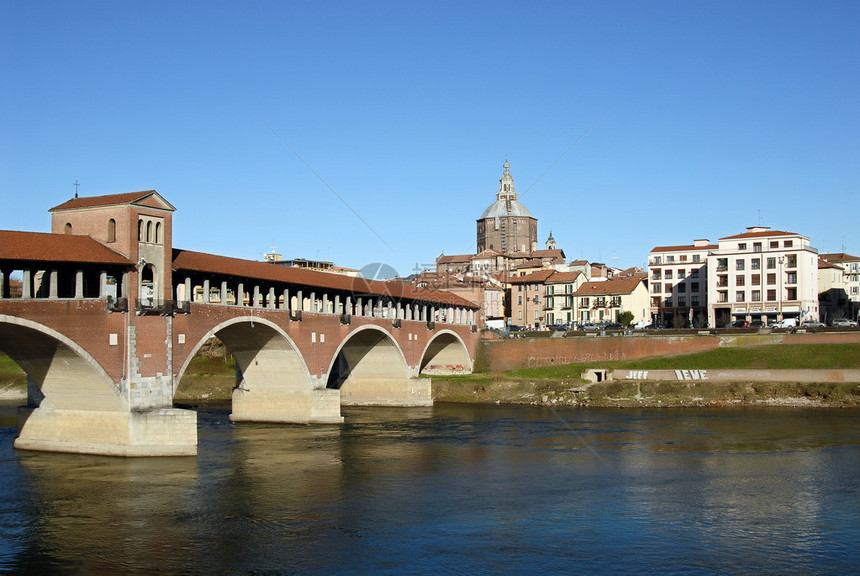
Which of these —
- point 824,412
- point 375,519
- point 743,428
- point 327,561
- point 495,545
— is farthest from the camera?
point 824,412

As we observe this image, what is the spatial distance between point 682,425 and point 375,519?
94.6ft

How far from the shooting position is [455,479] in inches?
1460

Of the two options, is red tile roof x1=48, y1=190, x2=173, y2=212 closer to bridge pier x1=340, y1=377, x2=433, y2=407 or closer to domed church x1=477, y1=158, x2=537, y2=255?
bridge pier x1=340, y1=377, x2=433, y2=407

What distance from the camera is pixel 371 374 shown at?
7000 centimetres

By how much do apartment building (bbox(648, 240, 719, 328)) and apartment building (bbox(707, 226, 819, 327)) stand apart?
7307 mm

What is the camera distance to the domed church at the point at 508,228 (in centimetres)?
15288

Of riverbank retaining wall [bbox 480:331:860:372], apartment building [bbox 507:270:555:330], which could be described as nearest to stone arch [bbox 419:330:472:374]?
riverbank retaining wall [bbox 480:331:860:372]

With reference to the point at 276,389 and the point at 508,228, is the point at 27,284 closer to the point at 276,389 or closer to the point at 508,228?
the point at 276,389

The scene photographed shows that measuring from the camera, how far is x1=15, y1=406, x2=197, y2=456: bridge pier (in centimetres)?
3859

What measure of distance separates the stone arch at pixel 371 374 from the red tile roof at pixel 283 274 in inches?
181

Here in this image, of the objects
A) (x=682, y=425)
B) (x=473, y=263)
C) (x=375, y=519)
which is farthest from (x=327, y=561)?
(x=473, y=263)

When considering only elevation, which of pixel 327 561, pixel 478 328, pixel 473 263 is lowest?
pixel 327 561

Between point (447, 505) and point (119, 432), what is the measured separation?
51.0ft

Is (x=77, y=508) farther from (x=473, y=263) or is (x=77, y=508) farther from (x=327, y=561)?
(x=473, y=263)
